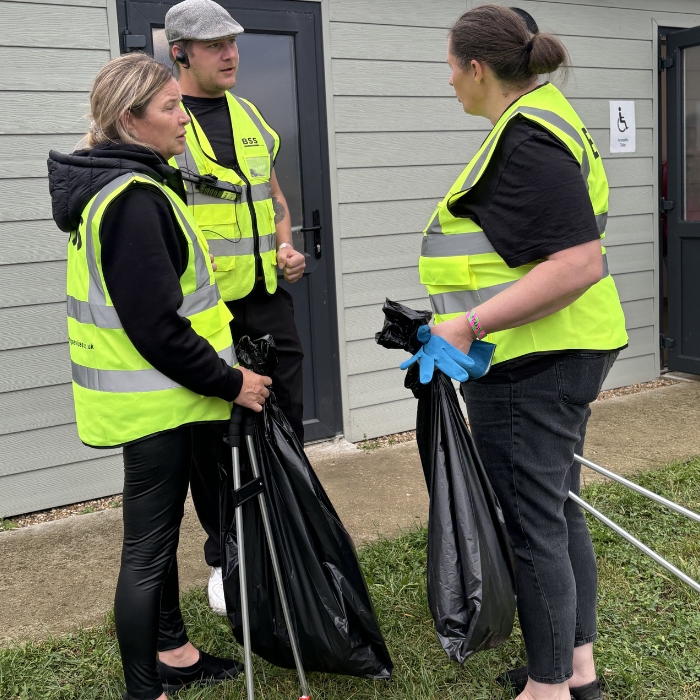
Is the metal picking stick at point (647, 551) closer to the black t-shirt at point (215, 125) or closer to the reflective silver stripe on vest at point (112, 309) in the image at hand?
the reflective silver stripe on vest at point (112, 309)

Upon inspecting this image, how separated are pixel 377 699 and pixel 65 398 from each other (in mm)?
2369

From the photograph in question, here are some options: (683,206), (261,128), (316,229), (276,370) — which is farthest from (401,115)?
(683,206)

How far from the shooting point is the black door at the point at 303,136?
4582 mm

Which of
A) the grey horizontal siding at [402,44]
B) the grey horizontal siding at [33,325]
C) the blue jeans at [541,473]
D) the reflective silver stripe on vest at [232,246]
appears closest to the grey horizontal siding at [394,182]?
the grey horizontal siding at [402,44]

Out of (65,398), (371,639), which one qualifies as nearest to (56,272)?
(65,398)

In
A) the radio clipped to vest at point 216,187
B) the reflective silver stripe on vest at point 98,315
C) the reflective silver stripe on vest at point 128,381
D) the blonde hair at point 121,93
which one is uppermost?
the blonde hair at point 121,93

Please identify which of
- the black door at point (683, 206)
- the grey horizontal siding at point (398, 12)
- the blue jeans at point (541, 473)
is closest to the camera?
the blue jeans at point (541, 473)

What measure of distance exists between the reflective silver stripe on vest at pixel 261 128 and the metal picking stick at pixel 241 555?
1340 mm

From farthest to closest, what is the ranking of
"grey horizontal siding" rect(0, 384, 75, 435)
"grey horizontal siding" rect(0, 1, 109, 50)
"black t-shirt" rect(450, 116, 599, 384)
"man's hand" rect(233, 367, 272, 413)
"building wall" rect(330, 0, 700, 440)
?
"building wall" rect(330, 0, 700, 440), "grey horizontal siding" rect(0, 384, 75, 435), "grey horizontal siding" rect(0, 1, 109, 50), "man's hand" rect(233, 367, 272, 413), "black t-shirt" rect(450, 116, 599, 384)

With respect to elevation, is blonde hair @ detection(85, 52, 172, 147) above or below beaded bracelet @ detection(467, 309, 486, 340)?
above

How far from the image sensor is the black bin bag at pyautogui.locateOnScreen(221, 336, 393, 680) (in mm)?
2391

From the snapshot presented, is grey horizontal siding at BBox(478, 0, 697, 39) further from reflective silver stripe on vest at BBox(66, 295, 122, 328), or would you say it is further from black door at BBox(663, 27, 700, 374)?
reflective silver stripe on vest at BBox(66, 295, 122, 328)

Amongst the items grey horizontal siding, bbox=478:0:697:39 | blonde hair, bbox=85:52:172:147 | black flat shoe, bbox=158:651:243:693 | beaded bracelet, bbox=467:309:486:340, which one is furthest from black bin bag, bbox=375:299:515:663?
grey horizontal siding, bbox=478:0:697:39

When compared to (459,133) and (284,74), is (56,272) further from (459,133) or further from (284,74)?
(459,133)
